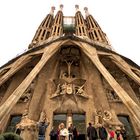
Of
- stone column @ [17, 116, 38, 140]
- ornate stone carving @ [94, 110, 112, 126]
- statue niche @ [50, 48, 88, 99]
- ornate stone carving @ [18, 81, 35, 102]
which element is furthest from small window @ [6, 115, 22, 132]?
ornate stone carving @ [94, 110, 112, 126]

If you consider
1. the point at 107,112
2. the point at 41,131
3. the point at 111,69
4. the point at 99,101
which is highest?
the point at 111,69

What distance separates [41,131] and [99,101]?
21.2 ft

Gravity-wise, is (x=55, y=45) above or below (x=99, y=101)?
above

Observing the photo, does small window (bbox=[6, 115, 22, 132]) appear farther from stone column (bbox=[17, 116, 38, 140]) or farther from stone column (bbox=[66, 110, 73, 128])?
stone column (bbox=[66, 110, 73, 128])

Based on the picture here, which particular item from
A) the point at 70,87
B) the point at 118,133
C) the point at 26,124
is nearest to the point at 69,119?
the point at 70,87

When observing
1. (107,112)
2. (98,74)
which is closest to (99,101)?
(107,112)

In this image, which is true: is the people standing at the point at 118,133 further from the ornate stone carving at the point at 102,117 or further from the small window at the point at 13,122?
the small window at the point at 13,122

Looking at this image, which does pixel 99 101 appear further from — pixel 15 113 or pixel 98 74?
pixel 15 113

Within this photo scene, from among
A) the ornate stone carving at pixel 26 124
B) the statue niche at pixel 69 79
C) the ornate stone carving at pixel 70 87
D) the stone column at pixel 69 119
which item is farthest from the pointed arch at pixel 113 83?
the ornate stone carving at pixel 26 124

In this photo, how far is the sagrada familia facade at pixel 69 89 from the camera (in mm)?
13867

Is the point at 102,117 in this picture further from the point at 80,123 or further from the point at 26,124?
the point at 26,124

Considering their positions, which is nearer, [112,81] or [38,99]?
[112,81]

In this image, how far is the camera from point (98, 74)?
17156 mm

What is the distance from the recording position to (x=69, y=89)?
15.6 meters
